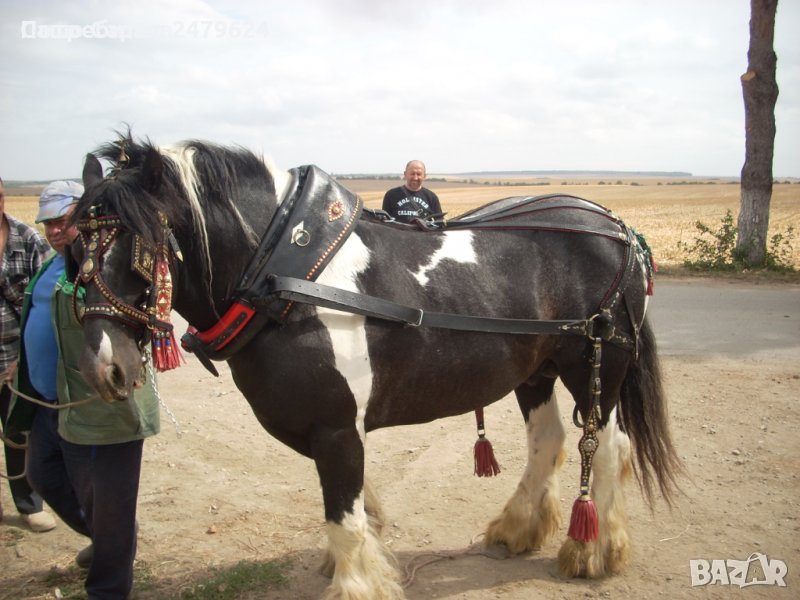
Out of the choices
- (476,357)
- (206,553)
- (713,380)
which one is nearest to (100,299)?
(476,357)

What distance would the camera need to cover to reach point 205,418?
5.14 metres

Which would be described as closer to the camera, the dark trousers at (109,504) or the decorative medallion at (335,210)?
the decorative medallion at (335,210)

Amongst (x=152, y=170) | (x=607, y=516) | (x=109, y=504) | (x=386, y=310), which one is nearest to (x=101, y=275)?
(x=152, y=170)

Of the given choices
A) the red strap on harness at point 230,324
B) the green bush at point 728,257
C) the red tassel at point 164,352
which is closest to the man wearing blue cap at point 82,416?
the red tassel at point 164,352

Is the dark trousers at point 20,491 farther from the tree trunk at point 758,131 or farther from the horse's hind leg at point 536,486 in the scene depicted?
the tree trunk at point 758,131

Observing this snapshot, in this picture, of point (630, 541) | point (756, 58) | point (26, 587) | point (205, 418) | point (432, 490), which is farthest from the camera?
point (756, 58)

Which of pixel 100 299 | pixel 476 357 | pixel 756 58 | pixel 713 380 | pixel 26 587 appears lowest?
pixel 26 587

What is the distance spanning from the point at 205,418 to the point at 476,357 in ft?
10.3

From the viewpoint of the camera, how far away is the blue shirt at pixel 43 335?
2.84 meters

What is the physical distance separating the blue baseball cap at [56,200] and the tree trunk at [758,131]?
10.4 meters

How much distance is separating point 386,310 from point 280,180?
64 cm

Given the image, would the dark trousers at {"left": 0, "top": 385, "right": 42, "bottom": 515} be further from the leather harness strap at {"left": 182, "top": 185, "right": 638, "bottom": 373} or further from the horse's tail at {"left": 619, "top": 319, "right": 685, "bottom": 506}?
the horse's tail at {"left": 619, "top": 319, "right": 685, "bottom": 506}

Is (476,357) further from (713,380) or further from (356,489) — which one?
(713,380)

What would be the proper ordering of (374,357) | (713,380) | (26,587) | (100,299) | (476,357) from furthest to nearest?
(713,380)
(26,587)
(476,357)
(374,357)
(100,299)
